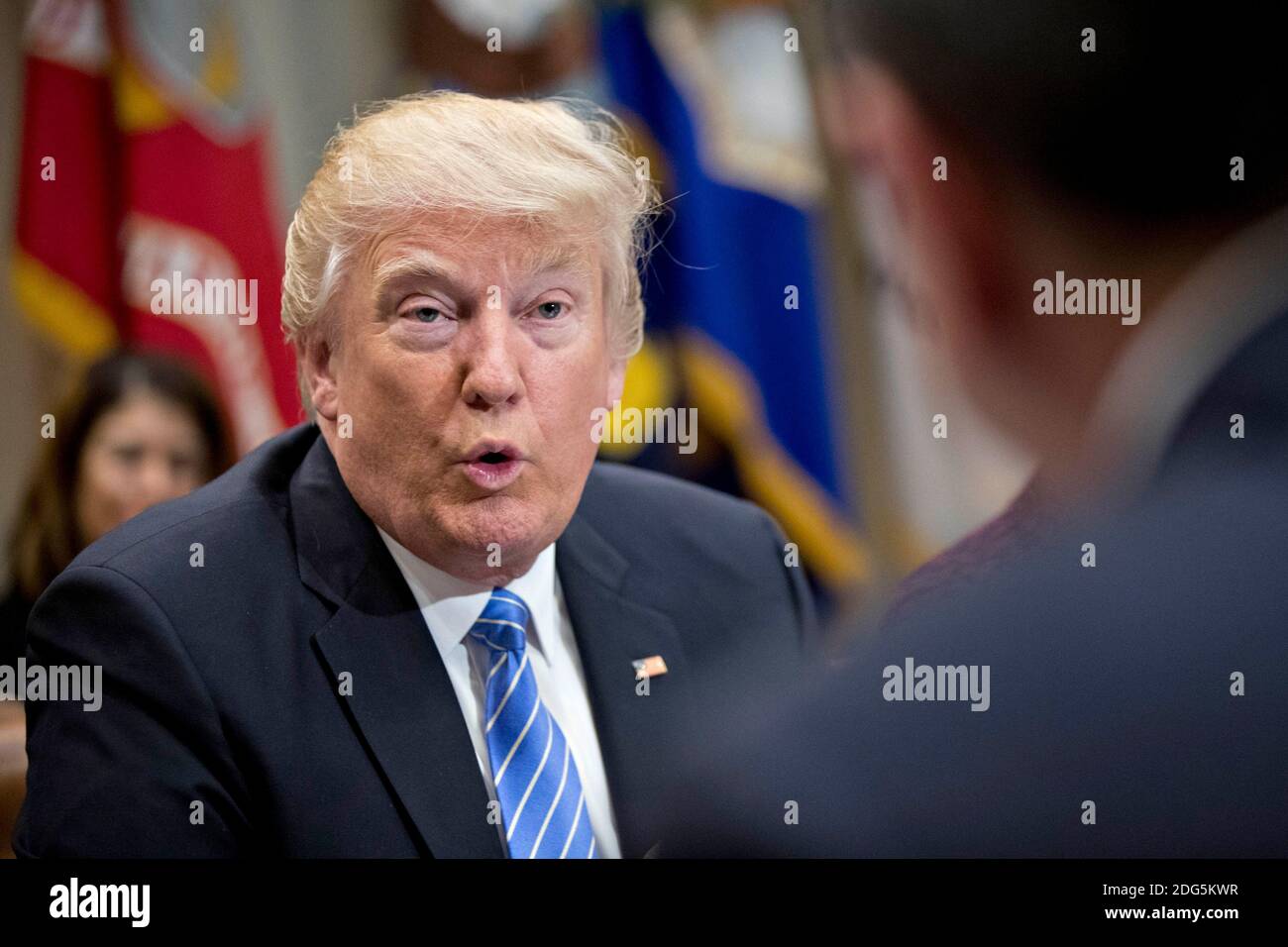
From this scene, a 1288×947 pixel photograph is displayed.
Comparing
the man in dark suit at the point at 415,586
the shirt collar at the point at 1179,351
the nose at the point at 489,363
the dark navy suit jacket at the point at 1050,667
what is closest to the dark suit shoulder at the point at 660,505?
the man in dark suit at the point at 415,586

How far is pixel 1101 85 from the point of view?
87.4 inches

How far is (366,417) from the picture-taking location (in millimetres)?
1763

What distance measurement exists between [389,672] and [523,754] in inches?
7.9

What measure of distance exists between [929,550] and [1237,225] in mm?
735

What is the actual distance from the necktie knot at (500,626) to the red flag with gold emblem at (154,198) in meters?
0.58

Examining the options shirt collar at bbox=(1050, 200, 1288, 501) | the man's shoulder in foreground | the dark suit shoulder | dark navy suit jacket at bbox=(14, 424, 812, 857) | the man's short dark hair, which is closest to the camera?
the man's shoulder in foreground

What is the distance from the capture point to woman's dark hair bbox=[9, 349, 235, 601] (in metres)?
2.03

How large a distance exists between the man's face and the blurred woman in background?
0.37 m

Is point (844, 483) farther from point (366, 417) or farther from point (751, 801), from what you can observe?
point (751, 801)

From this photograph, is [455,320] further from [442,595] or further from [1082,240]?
[1082,240]

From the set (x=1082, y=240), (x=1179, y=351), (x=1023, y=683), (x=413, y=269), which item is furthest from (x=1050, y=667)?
(x=1082, y=240)

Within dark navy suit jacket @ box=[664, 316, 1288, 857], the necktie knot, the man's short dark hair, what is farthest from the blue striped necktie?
the man's short dark hair

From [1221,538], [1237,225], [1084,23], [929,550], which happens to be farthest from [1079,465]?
[1221,538]

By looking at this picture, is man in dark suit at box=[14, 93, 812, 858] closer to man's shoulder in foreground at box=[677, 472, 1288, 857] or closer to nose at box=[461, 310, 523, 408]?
nose at box=[461, 310, 523, 408]
